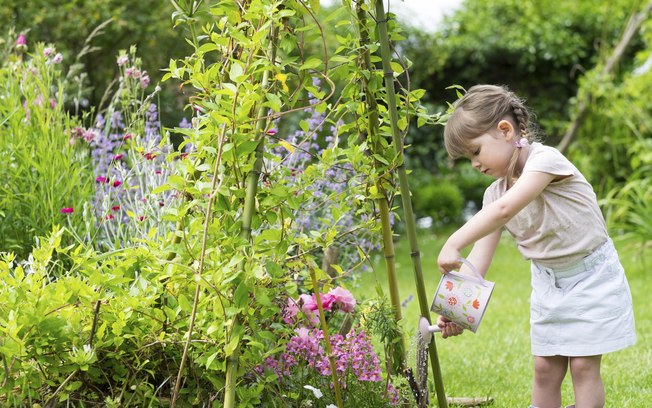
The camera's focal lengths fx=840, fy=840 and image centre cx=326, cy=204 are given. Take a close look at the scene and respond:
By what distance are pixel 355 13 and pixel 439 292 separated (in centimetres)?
74

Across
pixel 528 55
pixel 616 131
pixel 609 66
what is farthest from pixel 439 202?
pixel 528 55

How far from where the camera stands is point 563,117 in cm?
1092

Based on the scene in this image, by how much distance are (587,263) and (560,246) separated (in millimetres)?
86

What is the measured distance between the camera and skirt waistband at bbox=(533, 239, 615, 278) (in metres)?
2.32

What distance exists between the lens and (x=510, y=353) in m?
3.95

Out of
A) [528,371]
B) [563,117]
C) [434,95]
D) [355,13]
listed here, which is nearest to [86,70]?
[528,371]

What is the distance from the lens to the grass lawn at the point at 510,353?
312 cm

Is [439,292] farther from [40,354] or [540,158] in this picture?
[40,354]

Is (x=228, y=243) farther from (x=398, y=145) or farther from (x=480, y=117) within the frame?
(x=480, y=117)

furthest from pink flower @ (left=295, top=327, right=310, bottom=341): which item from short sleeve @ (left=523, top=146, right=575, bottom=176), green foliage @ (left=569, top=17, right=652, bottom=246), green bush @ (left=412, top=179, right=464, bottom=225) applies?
green bush @ (left=412, top=179, right=464, bottom=225)

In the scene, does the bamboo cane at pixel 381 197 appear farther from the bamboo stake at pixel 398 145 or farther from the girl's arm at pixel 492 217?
the girl's arm at pixel 492 217

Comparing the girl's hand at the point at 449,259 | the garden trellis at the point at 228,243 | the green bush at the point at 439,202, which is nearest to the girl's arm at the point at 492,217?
the girl's hand at the point at 449,259

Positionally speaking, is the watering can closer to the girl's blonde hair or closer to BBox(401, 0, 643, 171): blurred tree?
the girl's blonde hair

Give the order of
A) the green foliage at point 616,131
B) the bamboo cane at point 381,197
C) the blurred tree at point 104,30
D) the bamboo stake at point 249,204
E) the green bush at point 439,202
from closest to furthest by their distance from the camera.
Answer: the bamboo stake at point 249,204, the bamboo cane at point 381,197, the blurred tree at point 104,30, the green foliage at point 616,131, the green bush at point 439,202
